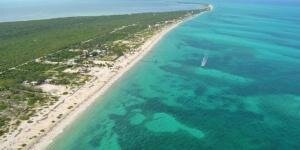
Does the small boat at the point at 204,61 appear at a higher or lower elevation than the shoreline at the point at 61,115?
lower

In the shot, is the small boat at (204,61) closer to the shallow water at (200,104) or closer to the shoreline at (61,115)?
the shallow water at (200,104)

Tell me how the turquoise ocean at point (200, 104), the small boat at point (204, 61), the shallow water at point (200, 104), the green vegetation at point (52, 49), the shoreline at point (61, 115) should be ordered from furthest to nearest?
the small boat at point (204, 61) < the green vegetation at point (52, 49) < the shallow water at point (200, 104) < the turquoise ocean at point (200, 104) < the shoreline at point (61, 115)

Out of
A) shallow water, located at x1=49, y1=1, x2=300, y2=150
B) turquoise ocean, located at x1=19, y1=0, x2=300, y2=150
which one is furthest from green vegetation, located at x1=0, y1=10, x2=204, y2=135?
shallow water, located at x1=49, y1=1, x2=300, y2=150

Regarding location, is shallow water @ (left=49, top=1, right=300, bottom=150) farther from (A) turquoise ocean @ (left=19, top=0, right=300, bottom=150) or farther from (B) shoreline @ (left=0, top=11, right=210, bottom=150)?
(B) shoreline @ (left=0, top=11, right=210, bottom=150)

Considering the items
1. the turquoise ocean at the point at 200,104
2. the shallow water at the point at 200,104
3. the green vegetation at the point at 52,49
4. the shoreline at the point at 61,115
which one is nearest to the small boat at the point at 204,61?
the turquoise ocean at the point at 200,104

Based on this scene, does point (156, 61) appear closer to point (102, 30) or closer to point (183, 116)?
point (183, 116)

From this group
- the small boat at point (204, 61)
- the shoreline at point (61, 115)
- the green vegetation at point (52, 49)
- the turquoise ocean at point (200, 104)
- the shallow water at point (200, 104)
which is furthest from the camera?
the small boat at point (204, 61)
